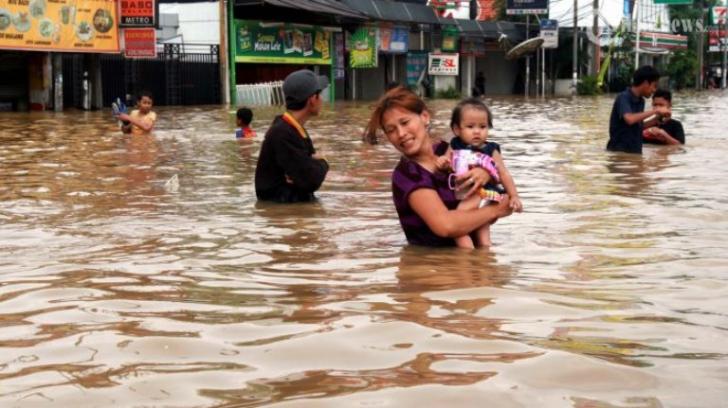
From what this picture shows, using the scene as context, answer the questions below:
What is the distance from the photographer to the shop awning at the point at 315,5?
33.3 m

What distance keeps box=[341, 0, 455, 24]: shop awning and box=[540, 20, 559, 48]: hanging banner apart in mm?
5003

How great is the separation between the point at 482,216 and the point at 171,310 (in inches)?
82.9

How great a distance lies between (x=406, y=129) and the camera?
5637 mm

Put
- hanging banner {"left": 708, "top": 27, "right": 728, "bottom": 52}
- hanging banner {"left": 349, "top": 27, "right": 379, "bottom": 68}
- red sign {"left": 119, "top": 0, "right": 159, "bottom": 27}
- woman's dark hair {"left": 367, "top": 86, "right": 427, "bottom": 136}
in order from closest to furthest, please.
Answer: woman's dark hair {"left": 367, "top": 86, "right": 427, "bottom": 136} < red sign {"left": 119, "top": 0, "right": 159, "bottom": 27} < hanging banner {"left": 349, "top": 27, "right": 379, "bottom": 68} < hanging banner {"left": 708, "top": 27, "right": 728, "bottom": 52}

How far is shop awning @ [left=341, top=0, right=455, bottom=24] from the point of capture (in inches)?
1652

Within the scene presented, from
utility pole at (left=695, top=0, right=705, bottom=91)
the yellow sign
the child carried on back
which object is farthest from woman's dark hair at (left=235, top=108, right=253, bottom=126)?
utility pole at (left=695, top=0, right=705, bottom=91)

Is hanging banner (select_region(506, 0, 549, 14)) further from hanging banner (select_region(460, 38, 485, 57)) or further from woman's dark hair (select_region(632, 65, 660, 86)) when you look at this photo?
woman's dark hair (select_region(632, 65, 660, 86))

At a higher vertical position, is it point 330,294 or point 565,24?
point 565,24

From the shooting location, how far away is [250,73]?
3791cm

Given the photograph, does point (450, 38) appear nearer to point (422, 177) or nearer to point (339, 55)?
point (339, 55)

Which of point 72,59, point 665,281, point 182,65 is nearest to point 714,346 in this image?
point 665,281

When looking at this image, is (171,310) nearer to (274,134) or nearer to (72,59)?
(274,134)

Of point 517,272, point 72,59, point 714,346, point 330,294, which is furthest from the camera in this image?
point 72,59

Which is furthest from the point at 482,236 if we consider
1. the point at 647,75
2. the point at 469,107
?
the point at 647,75
